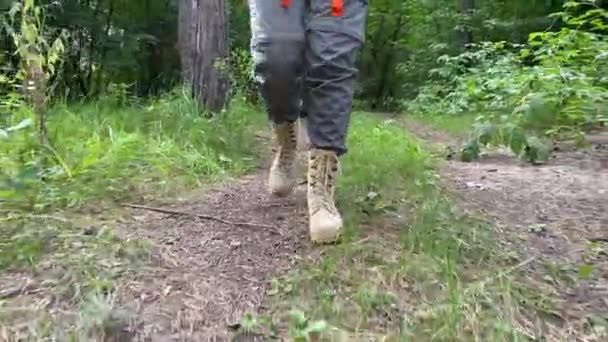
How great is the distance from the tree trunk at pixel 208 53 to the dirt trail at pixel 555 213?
1673 millimetres

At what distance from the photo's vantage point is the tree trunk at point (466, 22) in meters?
14.1

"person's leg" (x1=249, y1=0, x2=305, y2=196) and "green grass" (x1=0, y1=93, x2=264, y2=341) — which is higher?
"person's leg" (x1=249, y1=0, x2=305, y2=196)

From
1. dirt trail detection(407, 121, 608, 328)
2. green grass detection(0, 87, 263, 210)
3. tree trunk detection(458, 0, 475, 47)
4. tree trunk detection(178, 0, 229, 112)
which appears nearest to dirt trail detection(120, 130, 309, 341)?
green grass detection(0, 87, 263, 210)

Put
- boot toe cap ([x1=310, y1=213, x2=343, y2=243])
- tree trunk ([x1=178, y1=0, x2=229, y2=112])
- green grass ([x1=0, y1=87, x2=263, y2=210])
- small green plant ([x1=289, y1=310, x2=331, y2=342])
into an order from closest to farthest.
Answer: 1. small green plant ([x1=289, y1=310, x2=331, y2=342])
2. boot toe cap ([x1=310, y1=213, x2=343, y2=243])
3. green grass ([x1=0, y1=87, x2=263, y2=210])
4. tree trunk ([x1=178, y1=0, x2=229, y2=112])

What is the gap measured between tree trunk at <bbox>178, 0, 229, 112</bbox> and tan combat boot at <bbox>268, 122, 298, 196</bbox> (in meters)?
2.03

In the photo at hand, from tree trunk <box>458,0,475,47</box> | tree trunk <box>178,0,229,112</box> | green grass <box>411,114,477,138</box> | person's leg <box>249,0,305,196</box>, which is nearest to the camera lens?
person's leg <box>249,0,305,196</box>

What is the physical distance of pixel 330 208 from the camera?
2229 millimetres

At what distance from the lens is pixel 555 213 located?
2.62 metres

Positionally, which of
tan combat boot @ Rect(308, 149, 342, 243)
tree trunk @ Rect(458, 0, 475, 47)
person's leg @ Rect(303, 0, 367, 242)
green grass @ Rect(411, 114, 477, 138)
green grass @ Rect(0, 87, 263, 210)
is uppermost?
person's leg @ Rect(303, 0, 367, 242)

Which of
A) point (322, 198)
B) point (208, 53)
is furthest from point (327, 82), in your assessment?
point (208, 53)

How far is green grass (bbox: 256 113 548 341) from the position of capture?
166cm

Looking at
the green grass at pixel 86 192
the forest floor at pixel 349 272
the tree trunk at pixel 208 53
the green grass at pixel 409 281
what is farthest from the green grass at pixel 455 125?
the green grass at pixel 409 281

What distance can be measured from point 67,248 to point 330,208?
81 centimetres

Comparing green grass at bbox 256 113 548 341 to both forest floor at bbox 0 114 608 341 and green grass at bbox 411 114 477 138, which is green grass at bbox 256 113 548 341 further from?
green grass at bbox 411 114 477 138
